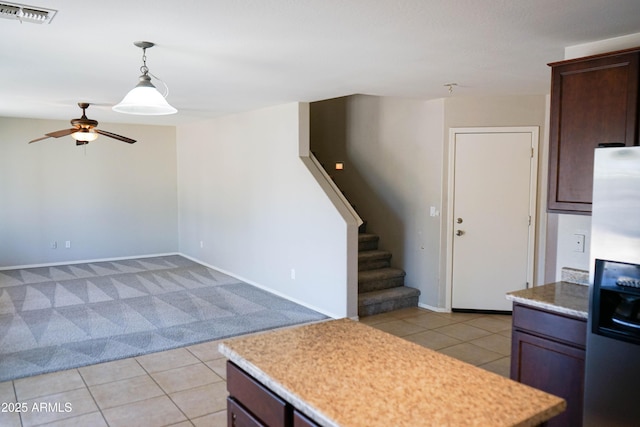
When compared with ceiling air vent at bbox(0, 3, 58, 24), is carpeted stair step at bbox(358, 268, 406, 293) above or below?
below

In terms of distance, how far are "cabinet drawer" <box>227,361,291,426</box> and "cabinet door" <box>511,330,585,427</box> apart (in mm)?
1656

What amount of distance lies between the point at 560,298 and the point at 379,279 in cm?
330

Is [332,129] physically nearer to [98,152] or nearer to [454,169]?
[454,169]

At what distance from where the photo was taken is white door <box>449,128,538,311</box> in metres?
5.37

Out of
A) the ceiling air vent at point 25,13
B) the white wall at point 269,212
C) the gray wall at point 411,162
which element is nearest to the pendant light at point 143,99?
the ceiling air vent at point 25,13

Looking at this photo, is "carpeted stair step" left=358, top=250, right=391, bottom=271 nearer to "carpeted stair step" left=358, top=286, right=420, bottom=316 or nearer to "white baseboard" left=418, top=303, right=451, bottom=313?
"carpeted stair step" left=358, top=286, right=420, bottom=316

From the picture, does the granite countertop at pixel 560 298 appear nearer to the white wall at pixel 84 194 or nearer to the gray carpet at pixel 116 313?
the gray carpet at pixel 116 313

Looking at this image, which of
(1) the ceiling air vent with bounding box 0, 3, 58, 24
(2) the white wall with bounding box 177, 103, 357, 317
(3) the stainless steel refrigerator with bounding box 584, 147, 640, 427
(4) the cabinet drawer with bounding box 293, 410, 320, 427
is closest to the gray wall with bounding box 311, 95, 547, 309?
(2) the white wall with bounding box 177, 103, 357, 317

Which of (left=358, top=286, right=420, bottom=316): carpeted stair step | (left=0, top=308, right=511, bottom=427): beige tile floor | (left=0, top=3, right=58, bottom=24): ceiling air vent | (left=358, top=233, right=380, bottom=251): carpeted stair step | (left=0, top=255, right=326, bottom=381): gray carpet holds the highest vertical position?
(left=0, top=3, right=58, bottom=24): ceiling air vent

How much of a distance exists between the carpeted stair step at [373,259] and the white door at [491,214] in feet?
3.22

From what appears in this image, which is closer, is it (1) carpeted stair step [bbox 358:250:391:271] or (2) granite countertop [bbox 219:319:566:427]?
(2) granite countertop [bbox 219:319:566:427]

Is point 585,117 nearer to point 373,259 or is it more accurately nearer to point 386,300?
point 386,300

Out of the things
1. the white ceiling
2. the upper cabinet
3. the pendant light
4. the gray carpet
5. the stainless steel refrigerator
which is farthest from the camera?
the gray carpet

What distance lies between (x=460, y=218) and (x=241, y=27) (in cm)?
367
